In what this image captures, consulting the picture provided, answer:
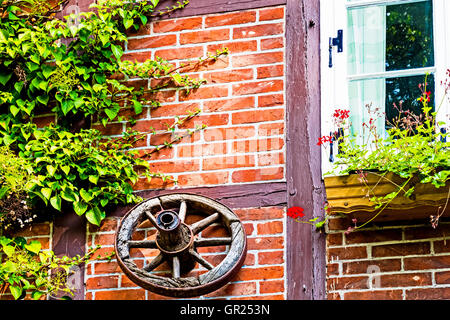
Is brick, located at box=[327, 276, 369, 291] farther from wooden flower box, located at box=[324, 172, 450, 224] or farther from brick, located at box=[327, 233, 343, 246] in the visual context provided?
wooden flower box, located at box=[324, 172, 450, 224]

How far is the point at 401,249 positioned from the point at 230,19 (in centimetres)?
172

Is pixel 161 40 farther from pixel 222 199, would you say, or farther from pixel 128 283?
pixel 128 283

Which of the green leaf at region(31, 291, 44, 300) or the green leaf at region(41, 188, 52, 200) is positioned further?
the green leaf at region(41, 188, 52, 200)

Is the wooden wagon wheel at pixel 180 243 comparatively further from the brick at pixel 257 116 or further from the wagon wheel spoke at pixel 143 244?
the brick at pixel 257 116

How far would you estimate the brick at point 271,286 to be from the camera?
4.64 m

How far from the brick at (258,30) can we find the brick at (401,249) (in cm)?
142

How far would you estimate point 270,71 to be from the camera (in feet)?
16.7

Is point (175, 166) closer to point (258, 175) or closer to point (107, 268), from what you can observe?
point (258, 175)

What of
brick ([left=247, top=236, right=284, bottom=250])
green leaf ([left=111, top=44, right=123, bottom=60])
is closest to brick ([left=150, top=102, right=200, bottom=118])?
green leaf ([left=111, top=44, right=123, bottom=60])

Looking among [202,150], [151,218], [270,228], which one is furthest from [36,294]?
[270,228]

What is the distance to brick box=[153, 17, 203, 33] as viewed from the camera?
211 inches

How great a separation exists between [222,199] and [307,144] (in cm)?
56

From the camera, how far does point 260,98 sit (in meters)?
5.06

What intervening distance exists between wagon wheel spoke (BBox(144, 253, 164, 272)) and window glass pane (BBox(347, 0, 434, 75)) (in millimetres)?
1484
